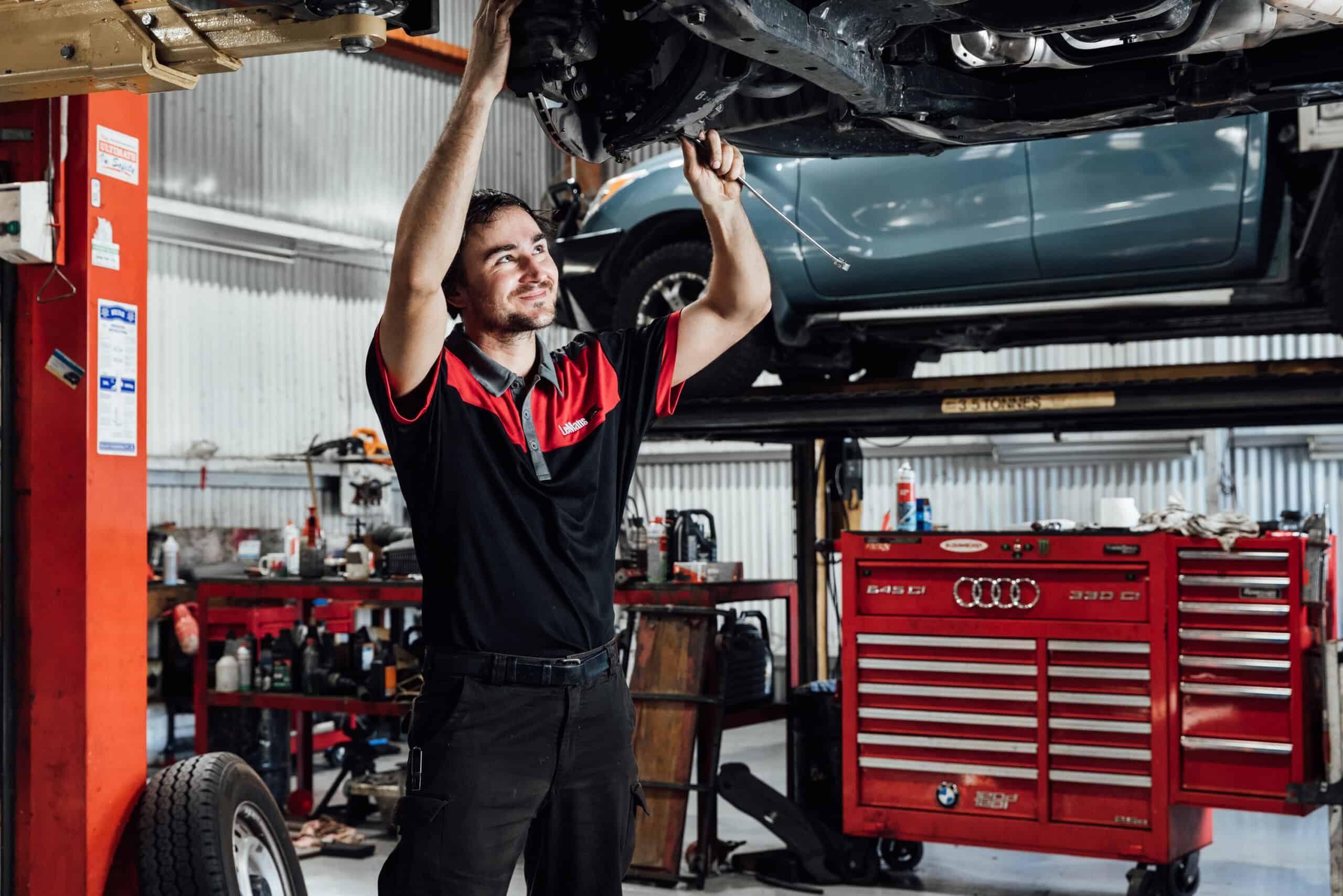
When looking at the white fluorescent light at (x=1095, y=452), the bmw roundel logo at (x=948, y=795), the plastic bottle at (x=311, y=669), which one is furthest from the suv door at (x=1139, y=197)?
the white fluorescent light at (x=1095, y=452)

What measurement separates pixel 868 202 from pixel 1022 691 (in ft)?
5.82

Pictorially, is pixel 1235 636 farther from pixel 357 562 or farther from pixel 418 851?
pixel 357 562

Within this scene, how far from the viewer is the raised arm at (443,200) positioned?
179 cm

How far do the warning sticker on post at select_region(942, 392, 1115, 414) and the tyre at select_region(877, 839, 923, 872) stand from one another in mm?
1633

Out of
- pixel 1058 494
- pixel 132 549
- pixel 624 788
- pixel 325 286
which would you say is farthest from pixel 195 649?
pixel 1058 494

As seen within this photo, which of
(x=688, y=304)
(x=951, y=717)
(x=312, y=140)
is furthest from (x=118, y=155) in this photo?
(x=312, y=140)

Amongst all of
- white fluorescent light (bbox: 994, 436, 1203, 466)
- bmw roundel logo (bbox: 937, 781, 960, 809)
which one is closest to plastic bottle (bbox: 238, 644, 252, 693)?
bmw roundel logo (bbox: 937, 781, 960, 809)

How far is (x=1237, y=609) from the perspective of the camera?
4172 millimetres

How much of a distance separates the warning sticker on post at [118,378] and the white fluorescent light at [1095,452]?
734cm

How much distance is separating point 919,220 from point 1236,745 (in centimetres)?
200

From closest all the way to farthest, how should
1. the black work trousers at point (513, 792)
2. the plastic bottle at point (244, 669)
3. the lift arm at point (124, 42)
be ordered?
the black work trousers at point (513, 792), the lift arm at point (124, 42), the plastic bottle at point (244, 669)

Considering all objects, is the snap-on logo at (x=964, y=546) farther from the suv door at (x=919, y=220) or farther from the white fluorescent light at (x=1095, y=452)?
the white fluorescent light at (x=1095, y=452)

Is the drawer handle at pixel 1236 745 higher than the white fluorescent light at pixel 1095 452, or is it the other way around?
the white fluorescent light at pixel 1095 452

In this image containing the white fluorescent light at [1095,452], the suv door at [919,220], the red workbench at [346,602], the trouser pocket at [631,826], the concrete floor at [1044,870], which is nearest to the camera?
the trouser pocket at [631,826]
